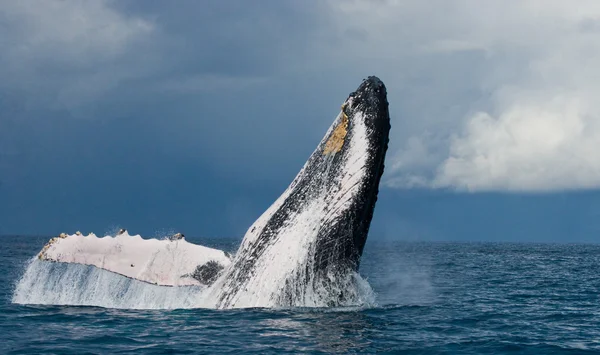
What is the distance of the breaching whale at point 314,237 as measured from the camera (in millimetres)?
10109

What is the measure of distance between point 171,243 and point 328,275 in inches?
105

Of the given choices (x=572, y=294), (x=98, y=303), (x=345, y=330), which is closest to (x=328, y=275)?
(x=345, y=330)

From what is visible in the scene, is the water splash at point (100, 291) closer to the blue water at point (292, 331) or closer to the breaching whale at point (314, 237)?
the blue water at point (292, 331)

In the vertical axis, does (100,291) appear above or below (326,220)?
below

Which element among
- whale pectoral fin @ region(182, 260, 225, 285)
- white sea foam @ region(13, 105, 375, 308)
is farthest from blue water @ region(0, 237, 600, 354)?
whale pectoral fin @ region(182, 260, 225, 285)

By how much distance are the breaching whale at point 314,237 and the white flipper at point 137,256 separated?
0.02m

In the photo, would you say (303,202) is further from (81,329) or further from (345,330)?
(81,329)

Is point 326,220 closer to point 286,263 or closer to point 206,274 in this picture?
point 286,263

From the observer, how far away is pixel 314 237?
10.2 m

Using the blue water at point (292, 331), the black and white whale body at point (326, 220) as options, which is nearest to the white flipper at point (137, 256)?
the blue water at point (292, 331)

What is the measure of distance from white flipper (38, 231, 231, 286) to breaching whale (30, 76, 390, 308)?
16mm

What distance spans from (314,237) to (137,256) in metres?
2.92

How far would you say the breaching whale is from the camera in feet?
33.2

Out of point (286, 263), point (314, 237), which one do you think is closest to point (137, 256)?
point (286, 263)
